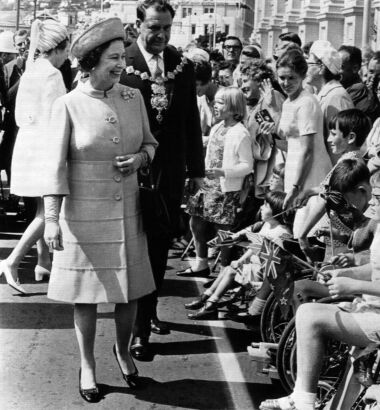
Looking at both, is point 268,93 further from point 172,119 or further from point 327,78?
point 172,119

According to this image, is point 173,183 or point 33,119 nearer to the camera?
point 173,183

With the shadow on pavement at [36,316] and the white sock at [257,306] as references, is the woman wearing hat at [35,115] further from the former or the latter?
the white sock at [257,306]

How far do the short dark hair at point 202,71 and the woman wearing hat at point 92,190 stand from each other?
545 centimetres

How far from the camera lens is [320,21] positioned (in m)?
52.0

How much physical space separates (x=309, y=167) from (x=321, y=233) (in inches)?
52.3

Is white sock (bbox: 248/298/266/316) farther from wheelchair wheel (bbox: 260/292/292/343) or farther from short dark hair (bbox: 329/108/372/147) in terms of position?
short dark hair (bbox: 329/108/372/147)

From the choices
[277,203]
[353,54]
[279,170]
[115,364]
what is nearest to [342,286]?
[115,364]

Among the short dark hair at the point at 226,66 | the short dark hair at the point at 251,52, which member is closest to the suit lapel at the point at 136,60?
the short dark hair at the point at 251,52

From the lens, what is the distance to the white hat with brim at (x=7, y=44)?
637 inches

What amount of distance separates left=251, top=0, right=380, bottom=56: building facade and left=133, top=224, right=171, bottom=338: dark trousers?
1038 inches

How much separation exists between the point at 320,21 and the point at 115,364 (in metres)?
46.9

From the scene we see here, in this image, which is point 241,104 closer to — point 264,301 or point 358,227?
point 264,301

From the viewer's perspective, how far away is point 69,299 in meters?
6.10

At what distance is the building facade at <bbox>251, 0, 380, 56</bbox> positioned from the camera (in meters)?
44.7
